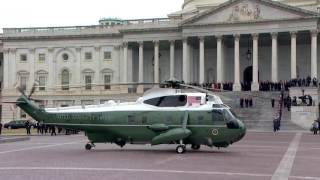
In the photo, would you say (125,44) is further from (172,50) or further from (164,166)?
(164,166)

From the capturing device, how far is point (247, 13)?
7606 centimetres

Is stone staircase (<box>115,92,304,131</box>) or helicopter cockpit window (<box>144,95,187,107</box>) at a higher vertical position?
helicopter cockpit window (<box>144,95,187,107</box>)

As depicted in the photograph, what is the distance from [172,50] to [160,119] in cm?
5263

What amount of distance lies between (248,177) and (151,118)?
39.0 feet

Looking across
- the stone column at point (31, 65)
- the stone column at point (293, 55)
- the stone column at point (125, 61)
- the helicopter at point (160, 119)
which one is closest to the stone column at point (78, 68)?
the stone column at point (31, 65)

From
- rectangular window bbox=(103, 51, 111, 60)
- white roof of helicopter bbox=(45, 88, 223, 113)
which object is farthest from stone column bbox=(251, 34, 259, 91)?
white roof of helicopter bbox=(45, 88, 223, 113)

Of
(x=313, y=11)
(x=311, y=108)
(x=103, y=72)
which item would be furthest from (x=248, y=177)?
(x=103, y=72)

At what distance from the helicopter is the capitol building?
46000 millimetres

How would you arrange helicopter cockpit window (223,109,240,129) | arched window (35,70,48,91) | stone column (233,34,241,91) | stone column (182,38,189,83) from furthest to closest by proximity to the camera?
arched window (35,70,48,91)
stone column (182,38,189,83)
stone column (233,34,241,91)
helicopter cockpit window (223,109,240,129)

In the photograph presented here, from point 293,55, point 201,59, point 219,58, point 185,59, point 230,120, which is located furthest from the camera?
point 185,59

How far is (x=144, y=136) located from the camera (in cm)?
2986

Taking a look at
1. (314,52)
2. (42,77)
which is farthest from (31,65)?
(314,52)

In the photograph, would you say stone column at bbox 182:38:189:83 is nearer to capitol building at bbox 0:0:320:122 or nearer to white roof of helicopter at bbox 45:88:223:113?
capitol building at bbox 0:0:320:122

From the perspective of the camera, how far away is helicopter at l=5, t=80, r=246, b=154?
28.7 m
